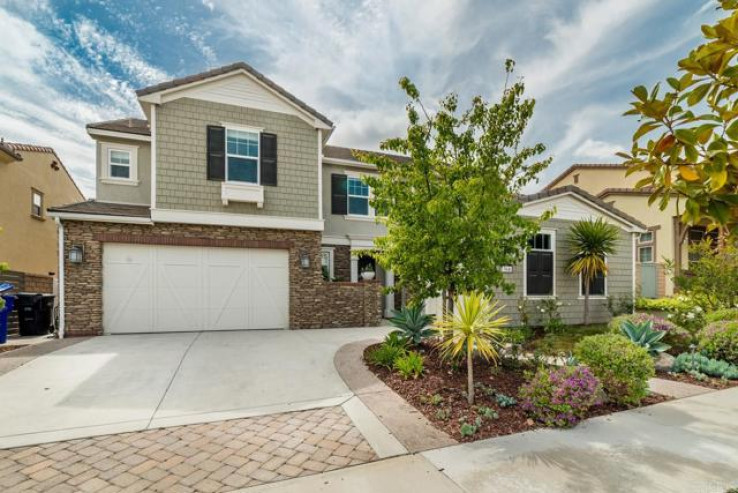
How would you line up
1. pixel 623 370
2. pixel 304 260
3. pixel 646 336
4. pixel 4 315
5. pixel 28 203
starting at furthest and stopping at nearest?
pixel 28 203 < pixel 304 260 < pixel 4 315 < pixel 646 336 < pixel 623 370

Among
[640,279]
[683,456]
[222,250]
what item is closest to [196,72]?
[222,250]

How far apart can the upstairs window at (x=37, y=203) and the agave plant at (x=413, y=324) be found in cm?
1718

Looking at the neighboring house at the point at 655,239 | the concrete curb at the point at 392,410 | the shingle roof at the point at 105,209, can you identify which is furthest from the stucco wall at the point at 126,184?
the neighboring house at the point at 655,239

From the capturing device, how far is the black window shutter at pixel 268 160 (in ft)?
33.3

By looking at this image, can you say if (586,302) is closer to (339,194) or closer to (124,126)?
(339,194)

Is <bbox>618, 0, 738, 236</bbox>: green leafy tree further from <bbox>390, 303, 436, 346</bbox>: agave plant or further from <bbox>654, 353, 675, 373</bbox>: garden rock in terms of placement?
<bbox>654, 353, 675, 373</bbox>: garden rock

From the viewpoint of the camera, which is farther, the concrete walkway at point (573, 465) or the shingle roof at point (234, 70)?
the shingle roof at point (234, 70)

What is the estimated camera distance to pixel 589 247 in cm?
1046

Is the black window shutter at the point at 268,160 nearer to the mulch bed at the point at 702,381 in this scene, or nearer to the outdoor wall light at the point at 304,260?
the outdoor wall light at the point at 304,260

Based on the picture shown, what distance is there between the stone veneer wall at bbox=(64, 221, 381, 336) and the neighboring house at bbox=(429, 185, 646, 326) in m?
2.60

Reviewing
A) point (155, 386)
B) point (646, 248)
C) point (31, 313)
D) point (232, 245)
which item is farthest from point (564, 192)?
point (31, 313)

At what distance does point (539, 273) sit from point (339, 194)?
23.8 feet

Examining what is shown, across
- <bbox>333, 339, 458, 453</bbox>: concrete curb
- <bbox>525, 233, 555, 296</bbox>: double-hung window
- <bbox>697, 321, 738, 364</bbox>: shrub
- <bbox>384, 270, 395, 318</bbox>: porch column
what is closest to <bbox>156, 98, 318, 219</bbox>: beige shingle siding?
<bbox>384, 270, 395, 318</bbox>: porch column

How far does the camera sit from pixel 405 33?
23.1 feet
